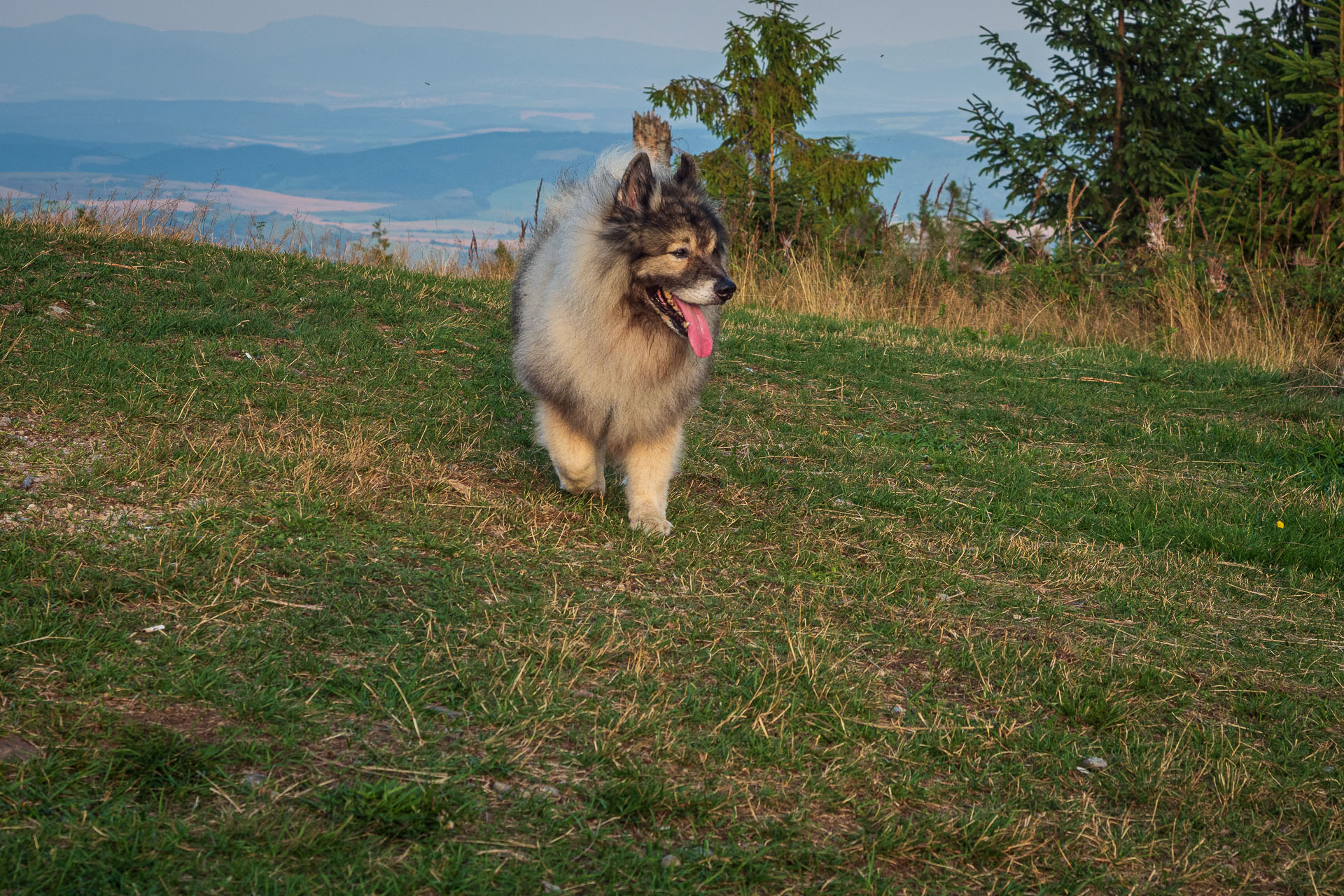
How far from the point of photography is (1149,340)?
1067 centimetres

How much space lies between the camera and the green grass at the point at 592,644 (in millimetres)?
2314

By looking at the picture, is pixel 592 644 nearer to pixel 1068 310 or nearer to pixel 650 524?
pixel 650 524

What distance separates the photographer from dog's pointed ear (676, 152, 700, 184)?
4.25 meters

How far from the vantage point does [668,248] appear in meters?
4.09

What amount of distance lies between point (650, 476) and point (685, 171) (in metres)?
1.30

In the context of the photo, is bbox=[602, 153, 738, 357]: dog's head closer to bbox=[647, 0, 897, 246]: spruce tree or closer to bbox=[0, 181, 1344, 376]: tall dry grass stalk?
bbox=[0, 181, 1344, 376]: tall dry grass stalk

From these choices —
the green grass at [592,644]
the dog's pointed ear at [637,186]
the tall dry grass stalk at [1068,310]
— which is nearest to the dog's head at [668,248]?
the dog's pointed ear at [637,186]

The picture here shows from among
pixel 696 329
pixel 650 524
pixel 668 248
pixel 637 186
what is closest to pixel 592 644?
pixel 650 524

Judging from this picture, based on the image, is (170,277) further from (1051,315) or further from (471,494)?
(1051,315)

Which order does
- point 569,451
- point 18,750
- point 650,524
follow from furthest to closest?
point 569,451, point 650,524, point 18,750

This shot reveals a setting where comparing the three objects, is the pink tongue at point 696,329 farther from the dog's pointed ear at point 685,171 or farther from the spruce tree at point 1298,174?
the spruce tree at point 1298,174

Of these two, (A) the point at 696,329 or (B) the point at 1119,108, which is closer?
(A) the point at 696,329

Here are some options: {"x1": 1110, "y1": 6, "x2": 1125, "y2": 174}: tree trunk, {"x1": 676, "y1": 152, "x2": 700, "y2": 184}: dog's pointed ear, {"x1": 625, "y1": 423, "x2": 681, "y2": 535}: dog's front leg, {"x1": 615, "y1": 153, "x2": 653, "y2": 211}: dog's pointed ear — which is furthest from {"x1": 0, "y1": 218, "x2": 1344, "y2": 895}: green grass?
{"x1": 1110, "y1": 6, "x2": 1125, "y2": 174}: tree trunk

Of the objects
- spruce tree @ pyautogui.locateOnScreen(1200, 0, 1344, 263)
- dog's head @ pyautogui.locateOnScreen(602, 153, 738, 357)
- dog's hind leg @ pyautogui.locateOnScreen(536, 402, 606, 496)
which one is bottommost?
dog's hind leg @ pyautogui.locateOnScreen(536, 402, 606, 496)
